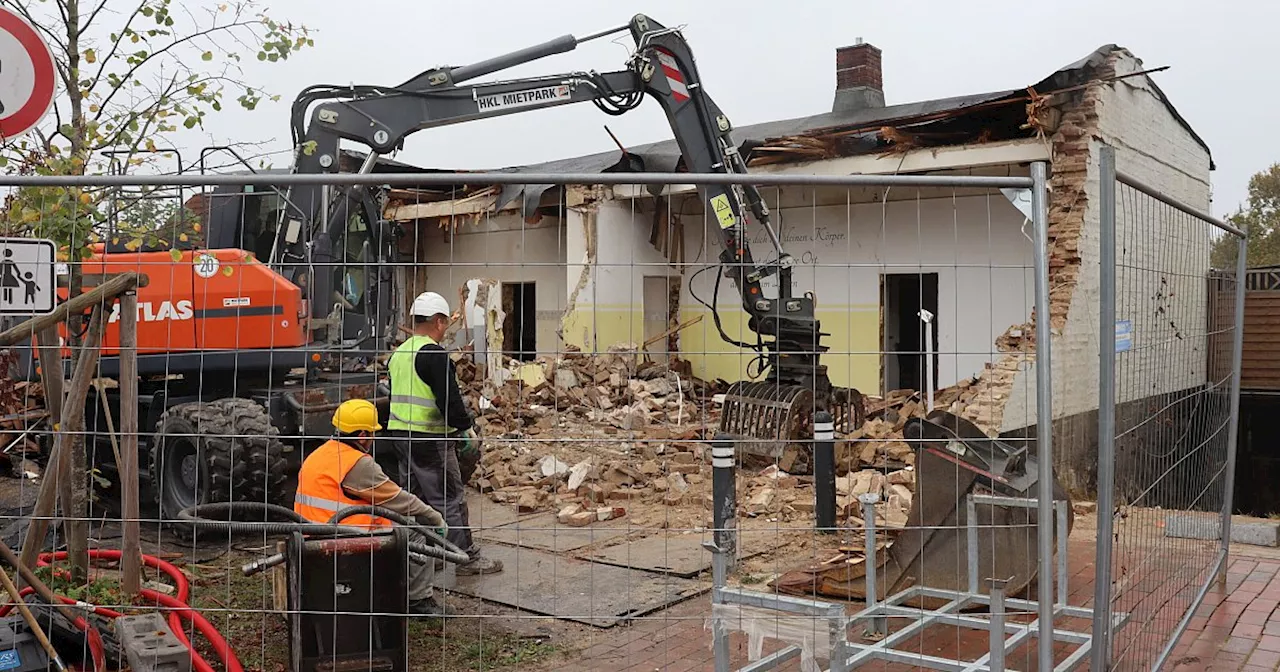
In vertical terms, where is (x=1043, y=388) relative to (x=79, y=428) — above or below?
above

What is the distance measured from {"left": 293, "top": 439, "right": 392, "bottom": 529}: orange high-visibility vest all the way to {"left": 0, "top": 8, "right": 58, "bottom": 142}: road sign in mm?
1884

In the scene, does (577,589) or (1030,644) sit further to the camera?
(577,589)

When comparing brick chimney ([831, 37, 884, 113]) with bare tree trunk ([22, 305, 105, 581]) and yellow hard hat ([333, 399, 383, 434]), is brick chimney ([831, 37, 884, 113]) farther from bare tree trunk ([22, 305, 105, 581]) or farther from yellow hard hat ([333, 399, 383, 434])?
bare tree trunk ([22, 305, 105, 581])

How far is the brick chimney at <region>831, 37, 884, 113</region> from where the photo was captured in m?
16.5

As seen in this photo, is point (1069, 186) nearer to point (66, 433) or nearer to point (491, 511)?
point (491, 511)

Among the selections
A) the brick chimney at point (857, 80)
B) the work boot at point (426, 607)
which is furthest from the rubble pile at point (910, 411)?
the brick chimney at point (857, 80)

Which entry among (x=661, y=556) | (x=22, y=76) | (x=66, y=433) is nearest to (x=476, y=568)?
(x=661, y=556)

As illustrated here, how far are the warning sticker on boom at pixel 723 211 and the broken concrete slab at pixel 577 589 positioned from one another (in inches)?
165

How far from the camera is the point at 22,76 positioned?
4.02 meters

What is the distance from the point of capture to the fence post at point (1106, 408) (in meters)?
3.56

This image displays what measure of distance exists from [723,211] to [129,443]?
6.42 meters

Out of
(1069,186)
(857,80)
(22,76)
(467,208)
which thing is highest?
(857,80)

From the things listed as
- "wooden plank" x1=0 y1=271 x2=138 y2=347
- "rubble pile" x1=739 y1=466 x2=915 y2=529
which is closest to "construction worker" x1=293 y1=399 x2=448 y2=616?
"wooden plank" x1=0 y1=271 x2=138 y2=347

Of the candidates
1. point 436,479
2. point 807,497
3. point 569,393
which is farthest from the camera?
point 807,497
